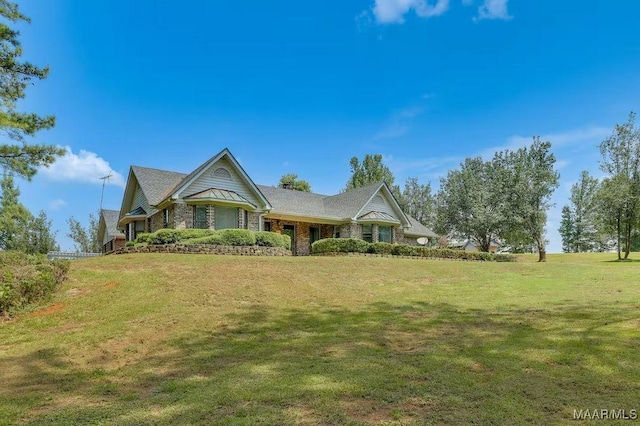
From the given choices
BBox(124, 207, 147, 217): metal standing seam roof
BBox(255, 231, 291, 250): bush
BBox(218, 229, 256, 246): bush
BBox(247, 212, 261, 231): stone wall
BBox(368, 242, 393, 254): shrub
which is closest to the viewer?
BBox(218, 229, 256, 246): bush

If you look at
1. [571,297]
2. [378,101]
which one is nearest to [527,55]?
[378,101]

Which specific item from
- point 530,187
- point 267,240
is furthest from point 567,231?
point 267,240

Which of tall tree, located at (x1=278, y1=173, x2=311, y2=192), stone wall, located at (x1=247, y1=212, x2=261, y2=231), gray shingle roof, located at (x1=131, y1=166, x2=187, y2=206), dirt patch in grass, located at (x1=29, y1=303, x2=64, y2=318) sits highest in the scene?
tall tree, located at (x1=278, y1=173, x2=311, y2=192)

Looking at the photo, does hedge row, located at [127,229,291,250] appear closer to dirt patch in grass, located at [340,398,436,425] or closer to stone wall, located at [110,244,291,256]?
stone wall, located at [110,244,291,256]

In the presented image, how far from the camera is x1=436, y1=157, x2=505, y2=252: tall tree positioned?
122 feet

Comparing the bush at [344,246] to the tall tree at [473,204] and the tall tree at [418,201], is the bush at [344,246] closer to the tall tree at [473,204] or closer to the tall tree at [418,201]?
the tall tree at [473,204]

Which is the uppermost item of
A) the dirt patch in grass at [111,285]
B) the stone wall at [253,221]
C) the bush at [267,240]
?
the stone wall at [253,221]

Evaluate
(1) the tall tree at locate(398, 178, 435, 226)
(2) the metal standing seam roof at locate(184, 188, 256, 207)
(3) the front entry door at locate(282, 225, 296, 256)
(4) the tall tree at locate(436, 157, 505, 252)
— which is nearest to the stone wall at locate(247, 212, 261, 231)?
(2) the metal standing seam roof at locate(184, 188, 256, 207)

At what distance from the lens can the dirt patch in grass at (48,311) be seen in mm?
9266

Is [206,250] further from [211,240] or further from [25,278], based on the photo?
[25,278]

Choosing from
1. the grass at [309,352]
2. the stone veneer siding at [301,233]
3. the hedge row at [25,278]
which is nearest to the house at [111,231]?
the stone veneer siding at [301,233]

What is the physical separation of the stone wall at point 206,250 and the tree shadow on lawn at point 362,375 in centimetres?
1093

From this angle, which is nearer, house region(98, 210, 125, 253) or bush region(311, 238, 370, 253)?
bush region(311, 238, 370, 253)

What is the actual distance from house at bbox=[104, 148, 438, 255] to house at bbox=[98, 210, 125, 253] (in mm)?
4119
